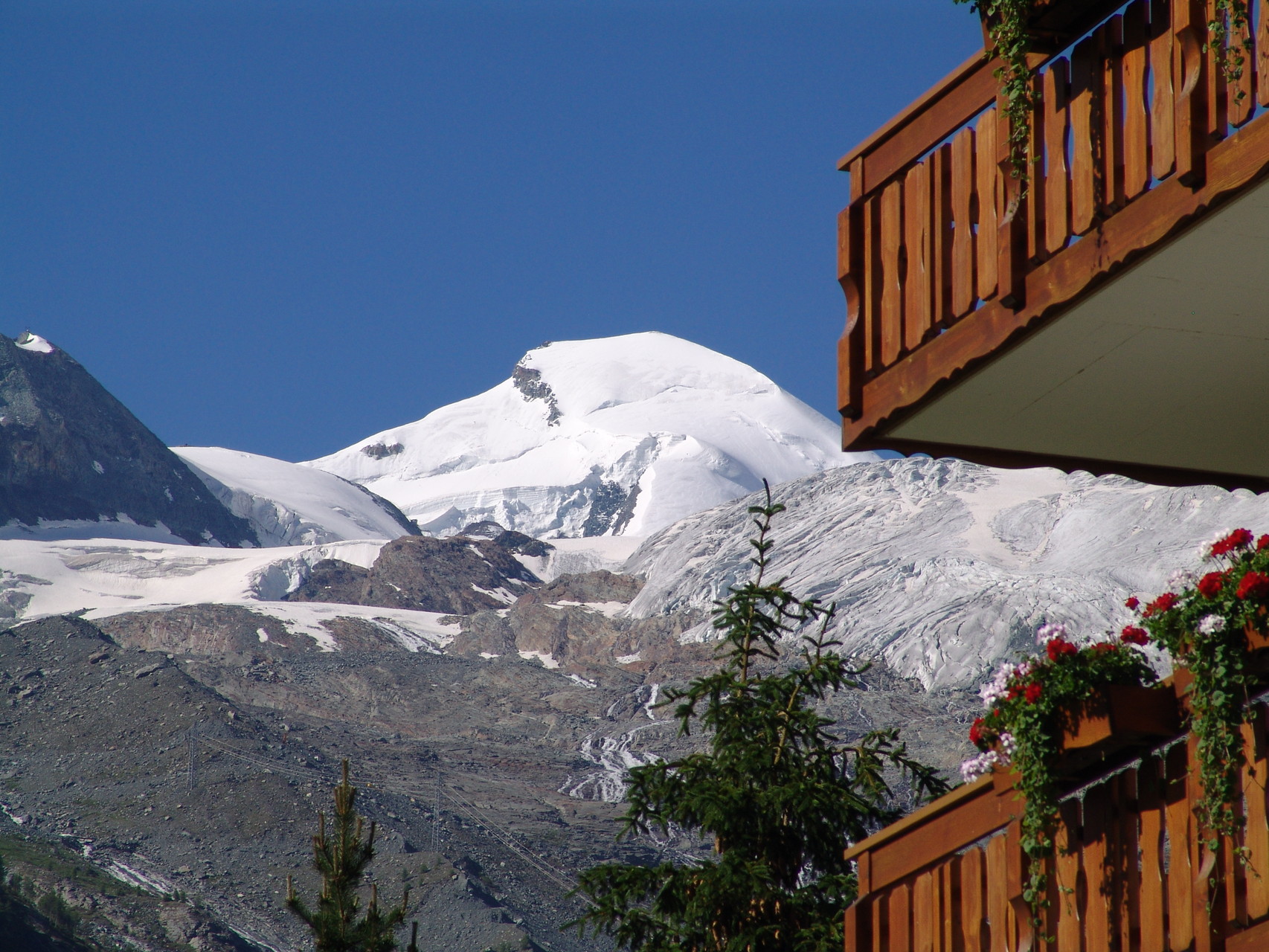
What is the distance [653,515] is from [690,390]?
54743 millimetres

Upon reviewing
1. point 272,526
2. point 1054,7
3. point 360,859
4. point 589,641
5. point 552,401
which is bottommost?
point 360,859

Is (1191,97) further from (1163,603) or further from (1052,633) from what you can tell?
(1052,633)

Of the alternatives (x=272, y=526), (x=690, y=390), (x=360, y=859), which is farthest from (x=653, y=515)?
(x=360, y=859)

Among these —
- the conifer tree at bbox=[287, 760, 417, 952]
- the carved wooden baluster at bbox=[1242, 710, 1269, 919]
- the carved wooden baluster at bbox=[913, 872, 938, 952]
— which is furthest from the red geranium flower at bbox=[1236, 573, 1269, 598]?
the conifer tree at bbox=[287, 760, 417, 952]

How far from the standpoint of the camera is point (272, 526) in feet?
417

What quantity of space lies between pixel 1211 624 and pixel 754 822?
5.25 meters

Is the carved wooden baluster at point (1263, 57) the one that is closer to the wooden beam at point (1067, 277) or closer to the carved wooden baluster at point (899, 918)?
the wooden beam at point (1067, 277)

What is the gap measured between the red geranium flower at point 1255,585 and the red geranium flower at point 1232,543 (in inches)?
15.1

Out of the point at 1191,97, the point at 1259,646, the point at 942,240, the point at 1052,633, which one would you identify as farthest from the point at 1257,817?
the point at 942,240

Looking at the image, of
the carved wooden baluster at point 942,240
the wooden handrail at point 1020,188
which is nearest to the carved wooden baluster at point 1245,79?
the wooden handrail at point 1020,188

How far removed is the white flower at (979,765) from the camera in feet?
14.5

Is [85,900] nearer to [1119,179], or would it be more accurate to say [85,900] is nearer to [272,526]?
[1119,179]

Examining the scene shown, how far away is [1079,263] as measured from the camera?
3.81 m

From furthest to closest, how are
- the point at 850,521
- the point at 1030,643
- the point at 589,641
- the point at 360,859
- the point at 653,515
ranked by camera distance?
the point at 653,515
the point at 850,521
the point at 589,641
the point at 1030,643
the point at 360,859
